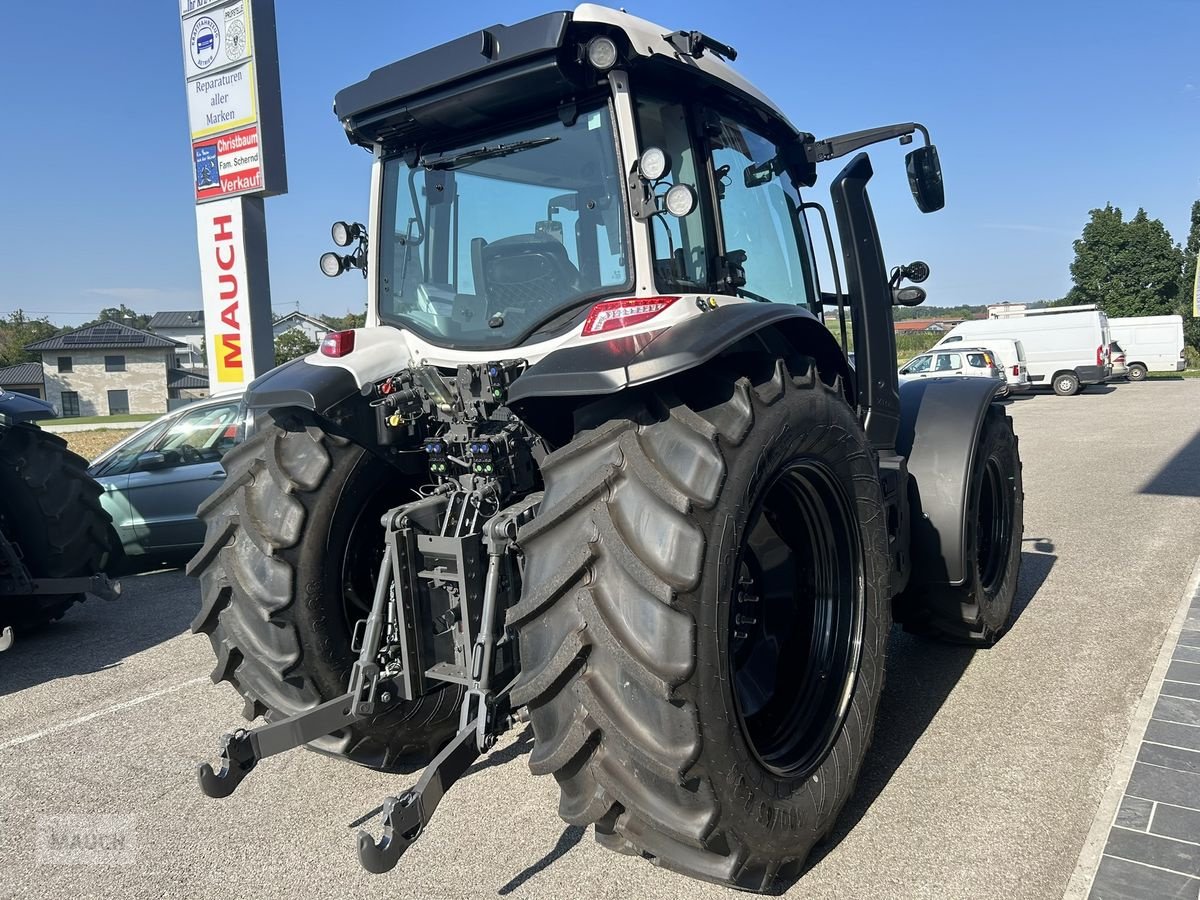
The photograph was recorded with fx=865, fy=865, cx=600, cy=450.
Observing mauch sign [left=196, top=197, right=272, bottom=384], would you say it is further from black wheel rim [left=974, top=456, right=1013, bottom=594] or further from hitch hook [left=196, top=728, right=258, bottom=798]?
black wheel rim [left=974, top=456, right=1013, bottom=594]

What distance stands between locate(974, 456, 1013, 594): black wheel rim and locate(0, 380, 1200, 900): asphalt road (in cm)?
37

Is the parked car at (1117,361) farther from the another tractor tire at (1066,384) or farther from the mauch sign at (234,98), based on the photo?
the mauch sign at (234,98)

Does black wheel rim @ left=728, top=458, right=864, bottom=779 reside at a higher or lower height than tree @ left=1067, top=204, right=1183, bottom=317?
lower

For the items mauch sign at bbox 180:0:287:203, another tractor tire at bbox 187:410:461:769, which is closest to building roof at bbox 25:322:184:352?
mauch sign at bbox 180:0:287:203

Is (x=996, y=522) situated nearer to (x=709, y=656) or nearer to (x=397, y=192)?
(x=709, y=656)

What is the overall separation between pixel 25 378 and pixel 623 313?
2898 inches

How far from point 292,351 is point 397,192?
163ft

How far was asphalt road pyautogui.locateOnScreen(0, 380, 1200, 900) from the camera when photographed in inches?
108

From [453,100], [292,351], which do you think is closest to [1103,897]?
[453,100]

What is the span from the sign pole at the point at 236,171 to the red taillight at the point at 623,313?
7774 mm

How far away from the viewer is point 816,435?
2.81 meters

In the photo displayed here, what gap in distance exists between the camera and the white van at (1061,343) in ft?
81.9

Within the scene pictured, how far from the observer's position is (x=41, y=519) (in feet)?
18.6

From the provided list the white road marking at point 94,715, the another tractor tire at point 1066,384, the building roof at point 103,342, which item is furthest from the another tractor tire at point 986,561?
the building roof at point 103,342
